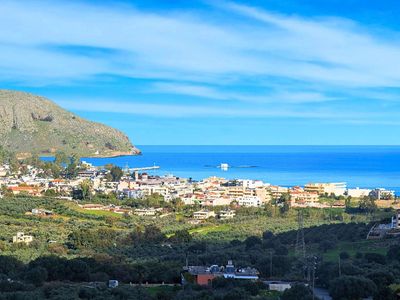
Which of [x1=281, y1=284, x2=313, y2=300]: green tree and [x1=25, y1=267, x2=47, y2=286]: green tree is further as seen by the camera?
[x1=25, y1=267, x2=47, y2=286]: green tree

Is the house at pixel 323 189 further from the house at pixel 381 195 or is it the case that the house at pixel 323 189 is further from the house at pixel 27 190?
the house at pixel 27 190

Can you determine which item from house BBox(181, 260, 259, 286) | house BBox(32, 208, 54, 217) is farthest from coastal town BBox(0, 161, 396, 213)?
house BBox(181, 260, 259, 286)

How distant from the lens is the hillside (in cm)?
12444

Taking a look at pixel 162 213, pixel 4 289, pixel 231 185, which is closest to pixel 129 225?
pixel 162 213

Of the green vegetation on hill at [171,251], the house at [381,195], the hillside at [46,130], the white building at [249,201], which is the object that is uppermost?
the hillside at [46,130]

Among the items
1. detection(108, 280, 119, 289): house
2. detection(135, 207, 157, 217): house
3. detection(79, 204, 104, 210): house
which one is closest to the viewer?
detection(108, 280, 119, 289): house

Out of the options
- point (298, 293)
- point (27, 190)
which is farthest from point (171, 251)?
point (27, 190)

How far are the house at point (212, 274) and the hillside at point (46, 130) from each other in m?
92.3

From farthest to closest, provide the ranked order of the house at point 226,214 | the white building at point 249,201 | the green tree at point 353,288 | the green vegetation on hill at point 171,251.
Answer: the white building at point 249,201 < the house at point 226,214 < the green vegetation on hill at point 171,251 < the green tree at point 353,288

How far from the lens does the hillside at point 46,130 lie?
12444cm

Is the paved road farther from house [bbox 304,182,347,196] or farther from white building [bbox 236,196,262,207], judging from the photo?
house [bbox 304,182,347,196]

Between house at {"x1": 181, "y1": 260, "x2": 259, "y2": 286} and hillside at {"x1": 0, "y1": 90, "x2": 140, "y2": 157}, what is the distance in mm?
92288

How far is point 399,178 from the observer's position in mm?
93500

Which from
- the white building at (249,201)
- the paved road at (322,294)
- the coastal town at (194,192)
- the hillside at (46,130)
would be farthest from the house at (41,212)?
the hillside at (46,130)
